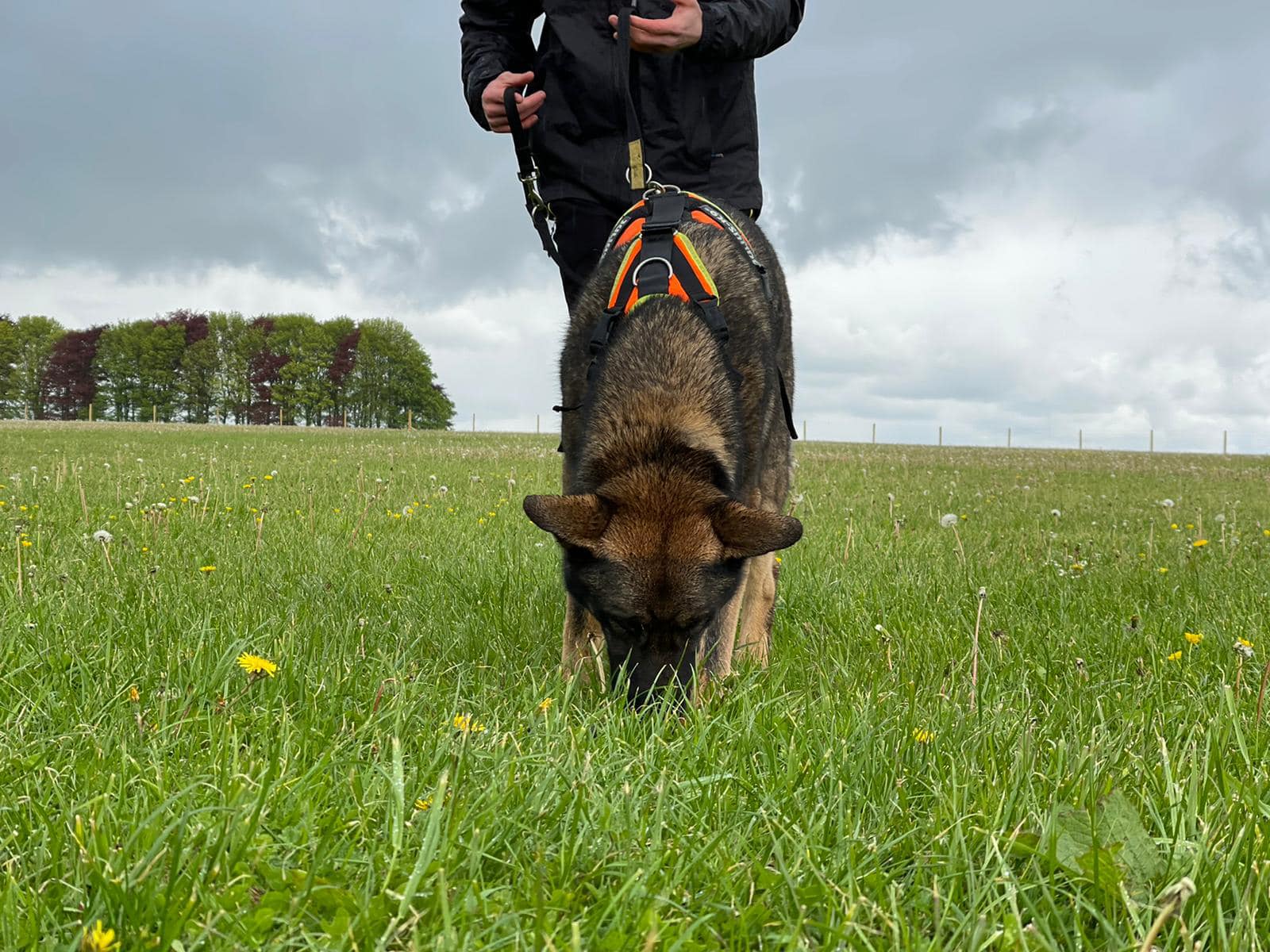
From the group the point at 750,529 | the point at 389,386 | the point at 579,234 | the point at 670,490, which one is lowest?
the point at 750,529

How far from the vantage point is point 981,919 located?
1.50 meters

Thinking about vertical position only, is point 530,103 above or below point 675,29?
below

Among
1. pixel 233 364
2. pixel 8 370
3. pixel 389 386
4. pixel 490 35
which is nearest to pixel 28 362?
pixel 8 370

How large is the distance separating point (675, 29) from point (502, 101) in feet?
3.65

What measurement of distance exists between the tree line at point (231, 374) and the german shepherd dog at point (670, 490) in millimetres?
88834

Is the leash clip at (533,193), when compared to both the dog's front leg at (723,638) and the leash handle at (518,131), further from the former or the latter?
the dog's front leg at (723,638)

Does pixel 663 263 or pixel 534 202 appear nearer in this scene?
pixel 663 263

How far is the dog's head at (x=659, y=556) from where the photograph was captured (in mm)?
3256

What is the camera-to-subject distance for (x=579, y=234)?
5.29 metres

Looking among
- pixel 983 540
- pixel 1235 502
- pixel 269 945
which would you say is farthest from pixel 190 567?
pixel 1235 502

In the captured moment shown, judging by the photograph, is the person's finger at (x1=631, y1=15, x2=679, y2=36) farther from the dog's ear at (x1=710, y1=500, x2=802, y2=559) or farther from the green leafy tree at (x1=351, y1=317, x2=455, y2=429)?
the green leafy tree at (x1=351, y1=317, x2=455, y2=429)

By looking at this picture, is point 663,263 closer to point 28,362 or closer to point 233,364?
point 233,364

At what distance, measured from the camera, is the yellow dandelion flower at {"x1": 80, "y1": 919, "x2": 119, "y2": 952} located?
1.41 meters

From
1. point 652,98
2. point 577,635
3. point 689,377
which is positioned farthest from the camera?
point 652,98
